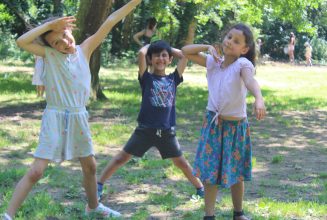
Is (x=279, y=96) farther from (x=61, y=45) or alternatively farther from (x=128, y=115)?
(x=61, y=45)

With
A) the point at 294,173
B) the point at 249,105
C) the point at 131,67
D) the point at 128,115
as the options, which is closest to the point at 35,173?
the point at 294,173

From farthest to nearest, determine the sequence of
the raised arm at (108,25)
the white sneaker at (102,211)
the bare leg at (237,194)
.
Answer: the white sneaker at (102,211) < the bare leg at (237,194) < the raised arm at (108,25)

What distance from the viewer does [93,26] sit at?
35.2ft

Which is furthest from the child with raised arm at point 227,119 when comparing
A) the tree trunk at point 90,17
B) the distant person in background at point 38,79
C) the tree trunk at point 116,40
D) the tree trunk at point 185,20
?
the tree trunk at point 116,40

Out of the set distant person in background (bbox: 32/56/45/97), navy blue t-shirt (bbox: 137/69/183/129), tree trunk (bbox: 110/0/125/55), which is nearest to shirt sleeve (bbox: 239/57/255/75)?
navy blue t-shirt (bbox: 137/69/183/129)

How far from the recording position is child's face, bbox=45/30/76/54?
4.12m

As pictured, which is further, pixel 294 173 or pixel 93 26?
pixel 93 26

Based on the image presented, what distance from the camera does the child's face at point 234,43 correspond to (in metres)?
4.20

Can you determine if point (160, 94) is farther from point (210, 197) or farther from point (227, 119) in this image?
point (210, 197)

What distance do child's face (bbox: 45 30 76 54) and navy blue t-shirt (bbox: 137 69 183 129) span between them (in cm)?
101

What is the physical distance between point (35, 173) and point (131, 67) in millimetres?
19115

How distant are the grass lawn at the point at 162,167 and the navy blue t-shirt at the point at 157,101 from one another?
77 centimetres

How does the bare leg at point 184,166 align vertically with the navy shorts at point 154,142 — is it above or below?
below

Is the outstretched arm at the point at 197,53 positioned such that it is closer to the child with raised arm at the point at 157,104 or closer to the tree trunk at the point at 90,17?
the child with raised arm at the point at 157,104
